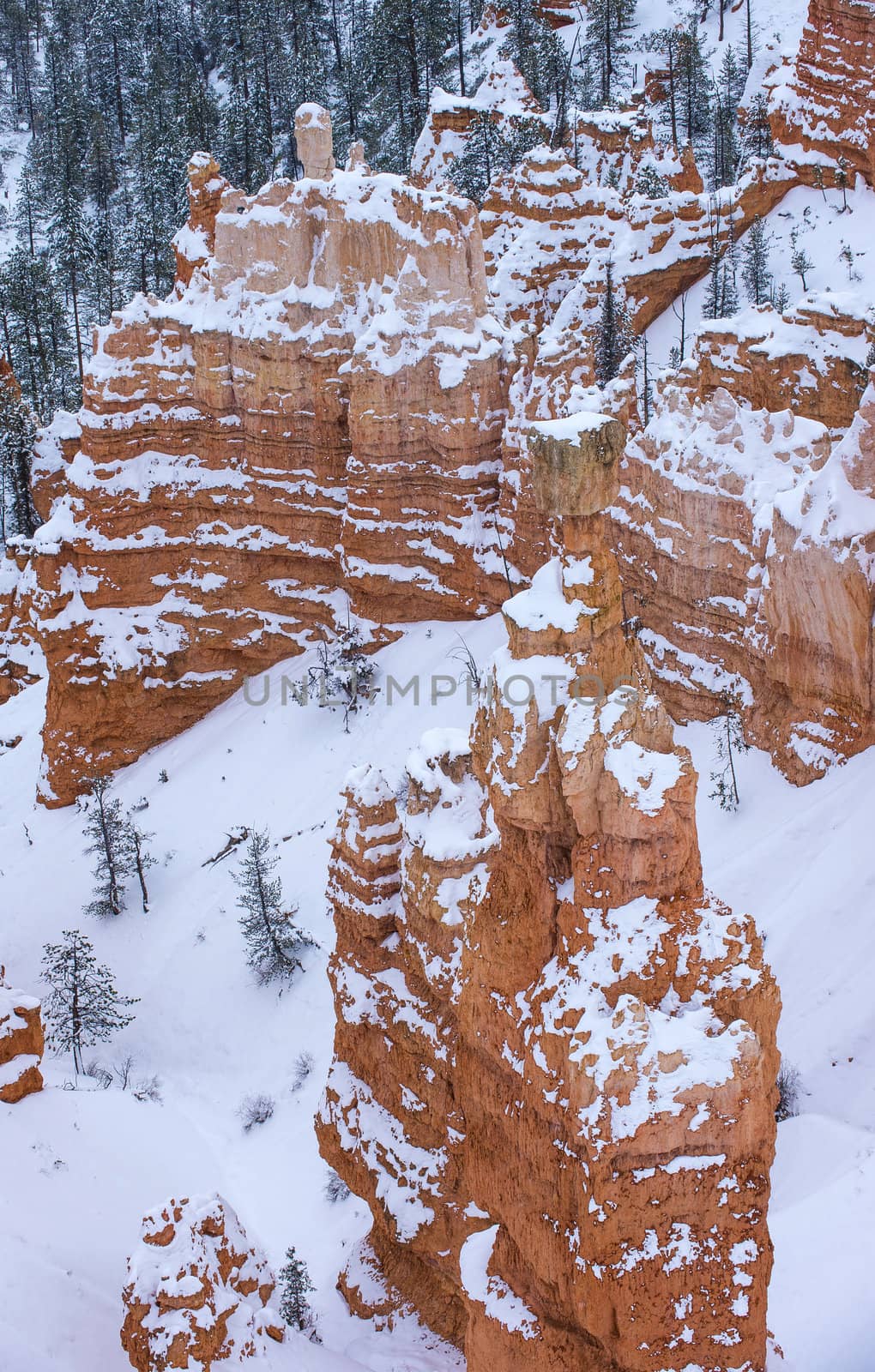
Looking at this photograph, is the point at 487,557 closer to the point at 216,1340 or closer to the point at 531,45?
the point at 216,1340

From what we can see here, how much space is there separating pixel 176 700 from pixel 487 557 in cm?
925

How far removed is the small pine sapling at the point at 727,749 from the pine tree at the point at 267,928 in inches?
334

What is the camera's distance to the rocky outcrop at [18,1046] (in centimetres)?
2092

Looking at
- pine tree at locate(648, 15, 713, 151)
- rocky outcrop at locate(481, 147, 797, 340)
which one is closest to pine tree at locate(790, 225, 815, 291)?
rocky outcrop at locate(481, 147, 797, 340)

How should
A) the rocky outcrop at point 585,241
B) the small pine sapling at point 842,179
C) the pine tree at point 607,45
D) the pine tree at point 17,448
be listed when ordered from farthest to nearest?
the pine tree at point 607,45 < the pine tree at point 17,448 < the small pine sapling at point 842,179 < the rocky outcrop at point 585,241

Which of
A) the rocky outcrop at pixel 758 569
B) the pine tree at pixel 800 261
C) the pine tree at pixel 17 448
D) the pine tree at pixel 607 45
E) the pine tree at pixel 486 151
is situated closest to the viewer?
the rocky outcrop at pixel 758 569

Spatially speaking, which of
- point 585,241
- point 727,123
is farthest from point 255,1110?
point 727,123

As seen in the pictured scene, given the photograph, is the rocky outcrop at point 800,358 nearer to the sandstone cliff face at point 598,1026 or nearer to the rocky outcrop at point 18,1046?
the rocky outcrop at point 18,1046

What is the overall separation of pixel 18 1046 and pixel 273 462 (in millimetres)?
14578

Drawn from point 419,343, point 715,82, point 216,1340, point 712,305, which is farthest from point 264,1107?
point 715,82

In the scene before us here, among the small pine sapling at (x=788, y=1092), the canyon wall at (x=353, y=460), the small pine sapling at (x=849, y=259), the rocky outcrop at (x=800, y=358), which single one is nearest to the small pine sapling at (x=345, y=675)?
the canyon wall at (x=353, y=460)

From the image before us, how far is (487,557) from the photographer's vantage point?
2845 cm

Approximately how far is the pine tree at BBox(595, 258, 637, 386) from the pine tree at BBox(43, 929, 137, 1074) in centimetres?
1954

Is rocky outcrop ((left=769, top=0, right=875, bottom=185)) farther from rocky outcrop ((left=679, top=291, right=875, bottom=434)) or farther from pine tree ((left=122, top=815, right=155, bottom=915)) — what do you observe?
pine tree ((left=122, top=815, right=155, bottom=915))
